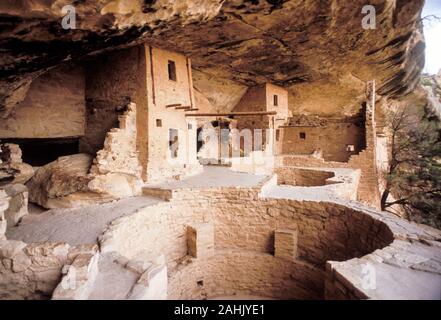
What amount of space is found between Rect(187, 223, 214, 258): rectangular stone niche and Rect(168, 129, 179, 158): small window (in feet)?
9.64

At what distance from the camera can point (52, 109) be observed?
7512mm

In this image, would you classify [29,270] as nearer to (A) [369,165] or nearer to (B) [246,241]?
(B) [246,241]

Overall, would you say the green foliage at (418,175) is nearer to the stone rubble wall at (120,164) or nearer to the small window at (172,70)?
the small window at (172,70)

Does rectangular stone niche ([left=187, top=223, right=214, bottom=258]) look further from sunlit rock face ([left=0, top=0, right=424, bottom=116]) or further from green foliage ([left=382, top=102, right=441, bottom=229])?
green foliage ([left=382, top=102, right=441, bottom=229])

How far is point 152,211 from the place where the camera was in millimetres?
5547

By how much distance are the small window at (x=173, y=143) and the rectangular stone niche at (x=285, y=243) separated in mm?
4071

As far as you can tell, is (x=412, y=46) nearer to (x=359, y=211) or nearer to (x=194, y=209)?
(x=359, y=211)

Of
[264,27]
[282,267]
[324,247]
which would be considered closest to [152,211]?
[282,267]

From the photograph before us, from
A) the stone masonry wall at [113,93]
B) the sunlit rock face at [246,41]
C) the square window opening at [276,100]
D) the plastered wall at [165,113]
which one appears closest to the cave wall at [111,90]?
the stone masonry wall at [113,93]

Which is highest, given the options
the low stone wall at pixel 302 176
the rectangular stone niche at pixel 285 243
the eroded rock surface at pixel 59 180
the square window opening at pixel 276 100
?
the square window opening at pixel 276 100

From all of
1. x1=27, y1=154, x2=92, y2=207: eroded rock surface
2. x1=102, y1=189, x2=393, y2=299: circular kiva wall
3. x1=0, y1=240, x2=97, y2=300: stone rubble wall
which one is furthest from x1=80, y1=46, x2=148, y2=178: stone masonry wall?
x1=0, y1=240, x2=97, y2=300: stone rubble wall

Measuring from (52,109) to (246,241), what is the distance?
6.57 m

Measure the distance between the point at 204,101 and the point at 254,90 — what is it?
2.63 m

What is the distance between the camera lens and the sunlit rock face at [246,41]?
3828 mm
